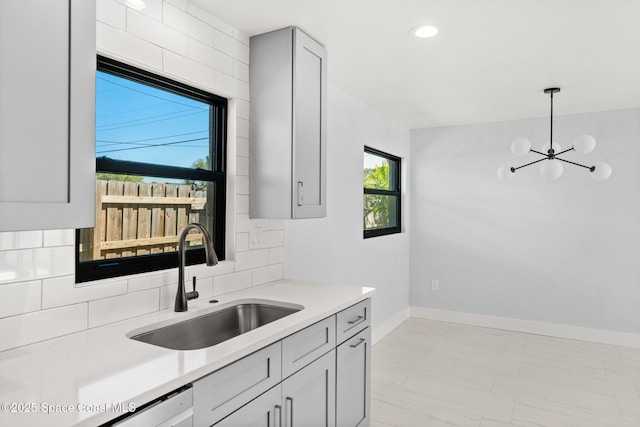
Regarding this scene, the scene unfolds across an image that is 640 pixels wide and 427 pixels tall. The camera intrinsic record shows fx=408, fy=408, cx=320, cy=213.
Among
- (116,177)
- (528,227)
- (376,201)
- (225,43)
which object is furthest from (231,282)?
(528,227)

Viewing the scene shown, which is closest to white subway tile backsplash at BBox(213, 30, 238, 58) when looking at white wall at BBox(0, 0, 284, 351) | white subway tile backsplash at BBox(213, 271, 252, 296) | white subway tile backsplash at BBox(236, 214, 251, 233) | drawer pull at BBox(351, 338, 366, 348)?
white wall at BBox(0, 0, 284, 351)

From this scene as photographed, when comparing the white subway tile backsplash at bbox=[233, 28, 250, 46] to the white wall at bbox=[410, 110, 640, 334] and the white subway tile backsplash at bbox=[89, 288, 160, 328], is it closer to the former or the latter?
the white subway tile backsplash at bbox=[89, 288, 160, 328]

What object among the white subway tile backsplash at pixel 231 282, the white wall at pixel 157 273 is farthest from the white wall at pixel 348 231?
the white subway tile backsplash at pixel 231 282

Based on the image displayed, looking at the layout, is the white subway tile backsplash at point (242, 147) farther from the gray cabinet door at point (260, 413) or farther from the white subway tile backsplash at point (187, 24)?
the gray cabinet door at point (260, 413)

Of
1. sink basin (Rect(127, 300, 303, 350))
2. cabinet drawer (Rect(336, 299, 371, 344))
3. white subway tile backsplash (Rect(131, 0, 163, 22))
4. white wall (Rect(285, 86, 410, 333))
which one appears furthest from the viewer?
white wall (Rect(285, 86, 410, 333))

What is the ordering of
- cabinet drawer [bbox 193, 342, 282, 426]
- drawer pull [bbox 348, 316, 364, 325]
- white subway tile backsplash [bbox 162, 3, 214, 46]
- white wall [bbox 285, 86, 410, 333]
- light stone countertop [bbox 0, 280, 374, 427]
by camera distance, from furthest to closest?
1. white wall [bbox 285, 86, 410, 333]
2. drawer pull [bbox 348, 316, 364, 325]
3. white subway tile backsplash [bbox 162, 3, 214, 46]
4. cabinet drawer [bbox 193, 342, 282, 426]
5. light stone countertop [bbox 0, 280, 374, 427]

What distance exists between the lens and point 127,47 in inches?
69.3

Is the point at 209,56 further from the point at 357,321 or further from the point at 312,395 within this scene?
the point at 312,395

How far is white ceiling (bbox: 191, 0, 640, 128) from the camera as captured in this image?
6.92 ft

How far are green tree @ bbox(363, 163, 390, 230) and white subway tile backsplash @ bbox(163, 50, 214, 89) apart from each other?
7.26ft

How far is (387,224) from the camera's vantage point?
479 centimetres

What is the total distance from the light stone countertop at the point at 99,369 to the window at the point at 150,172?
0.34 m

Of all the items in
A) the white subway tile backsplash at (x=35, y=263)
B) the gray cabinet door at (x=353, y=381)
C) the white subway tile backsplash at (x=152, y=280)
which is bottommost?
the gray cabinet door at (x=353, y=381)

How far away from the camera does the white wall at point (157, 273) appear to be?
1411mm
